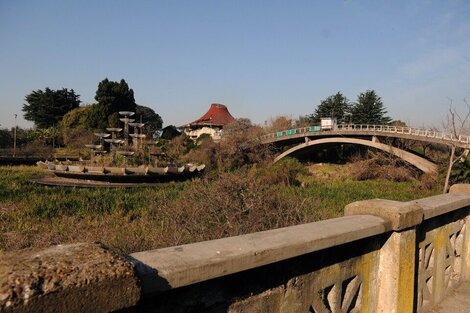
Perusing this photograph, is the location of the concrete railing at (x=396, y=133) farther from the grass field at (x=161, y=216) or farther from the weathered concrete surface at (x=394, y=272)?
the weathered concrete surface at (x=394, y=272)

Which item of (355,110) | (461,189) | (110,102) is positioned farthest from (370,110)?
(461,189)

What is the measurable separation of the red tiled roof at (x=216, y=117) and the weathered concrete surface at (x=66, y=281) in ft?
246

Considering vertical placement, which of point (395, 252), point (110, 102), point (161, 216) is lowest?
point (161, 216)

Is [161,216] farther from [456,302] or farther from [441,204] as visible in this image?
[441,204]

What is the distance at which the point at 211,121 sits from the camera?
77.4 meters

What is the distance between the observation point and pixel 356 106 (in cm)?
5656

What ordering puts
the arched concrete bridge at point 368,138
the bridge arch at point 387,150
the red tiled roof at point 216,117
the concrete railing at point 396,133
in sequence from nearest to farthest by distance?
1. the concrete railing at point 396,133
2. the arched concrete bridge at point 368,138
3. the bridge arch at point 387,150
4. the red tiled roof at point 216,117

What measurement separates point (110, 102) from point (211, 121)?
31394 millimetres

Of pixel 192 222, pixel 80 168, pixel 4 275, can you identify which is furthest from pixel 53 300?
pixel 80 168

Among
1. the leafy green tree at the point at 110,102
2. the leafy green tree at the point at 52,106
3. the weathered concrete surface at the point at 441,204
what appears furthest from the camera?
the leafy green tree at the point at 52,106

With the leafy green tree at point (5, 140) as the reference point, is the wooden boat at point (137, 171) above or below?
below

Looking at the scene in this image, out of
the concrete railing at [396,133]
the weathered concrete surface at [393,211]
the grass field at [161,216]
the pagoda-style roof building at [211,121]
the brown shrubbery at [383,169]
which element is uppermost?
the pagoda-style roof building at [211,121]

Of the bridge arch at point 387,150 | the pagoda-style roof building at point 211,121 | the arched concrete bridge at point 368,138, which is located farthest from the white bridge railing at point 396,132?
the pagoda-style roof building at point 211,121

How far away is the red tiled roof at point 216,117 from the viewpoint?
256 feet
